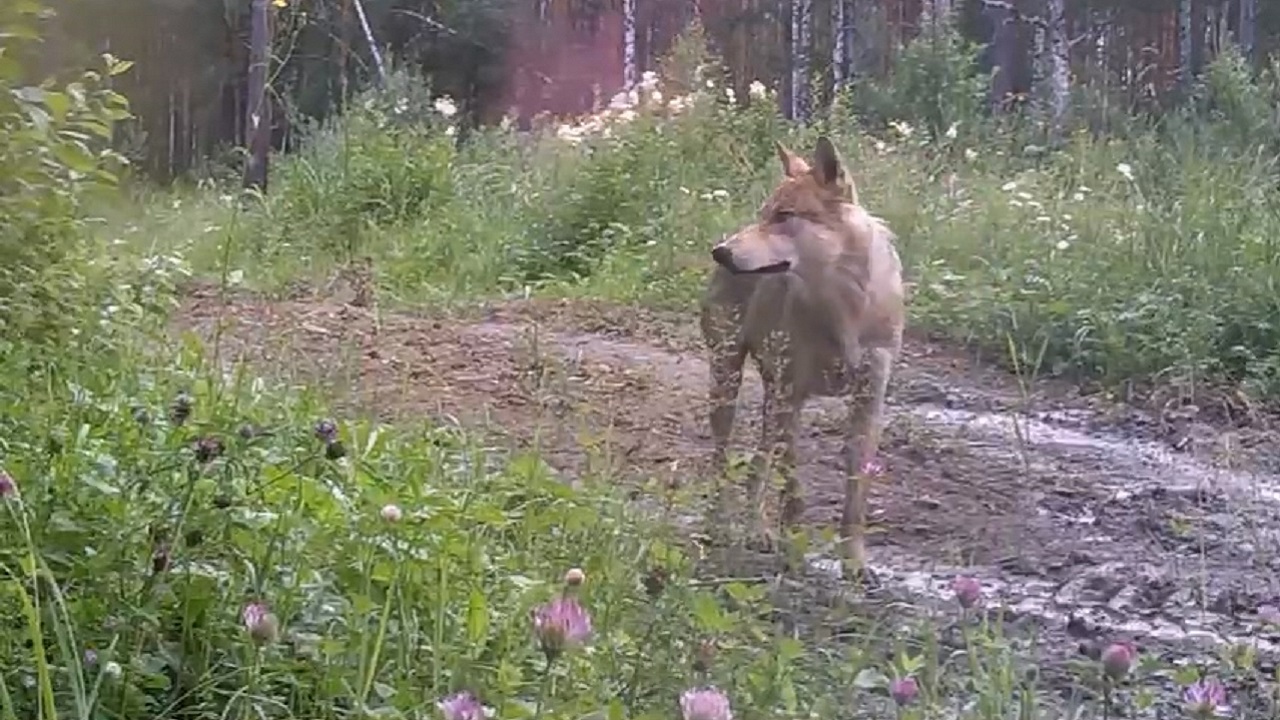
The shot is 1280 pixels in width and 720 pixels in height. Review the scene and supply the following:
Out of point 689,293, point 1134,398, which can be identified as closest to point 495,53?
point 689,293

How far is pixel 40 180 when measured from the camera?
3.54 m

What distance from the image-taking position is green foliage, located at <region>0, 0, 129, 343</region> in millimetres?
3209

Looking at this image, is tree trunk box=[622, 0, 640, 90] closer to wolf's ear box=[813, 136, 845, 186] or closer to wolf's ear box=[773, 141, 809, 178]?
wolf's ear box=[773, 141, 809, 178]

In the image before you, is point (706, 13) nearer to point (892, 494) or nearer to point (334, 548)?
point (892, 494)

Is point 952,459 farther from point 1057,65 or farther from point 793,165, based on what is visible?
point 1057,65

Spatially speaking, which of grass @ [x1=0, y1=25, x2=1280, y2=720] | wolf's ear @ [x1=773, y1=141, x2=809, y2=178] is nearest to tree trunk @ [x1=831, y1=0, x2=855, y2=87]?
grass @ [x1=0, y1=25, x2=1280, y2=720]

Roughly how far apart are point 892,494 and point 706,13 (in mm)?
17402

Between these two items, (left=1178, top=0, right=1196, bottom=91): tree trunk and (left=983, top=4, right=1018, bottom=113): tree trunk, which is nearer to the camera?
(left=1178, top=0, right=1196, bottom=91): tree trunk

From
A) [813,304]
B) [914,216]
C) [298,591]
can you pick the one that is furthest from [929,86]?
[298,591]

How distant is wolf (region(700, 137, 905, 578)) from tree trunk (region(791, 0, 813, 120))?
16935 mm

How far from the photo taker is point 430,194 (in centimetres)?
1102

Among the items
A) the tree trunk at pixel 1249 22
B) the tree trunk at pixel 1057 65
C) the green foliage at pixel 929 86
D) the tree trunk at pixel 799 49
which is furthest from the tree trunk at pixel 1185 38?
the tree trunk at pixel 799 49

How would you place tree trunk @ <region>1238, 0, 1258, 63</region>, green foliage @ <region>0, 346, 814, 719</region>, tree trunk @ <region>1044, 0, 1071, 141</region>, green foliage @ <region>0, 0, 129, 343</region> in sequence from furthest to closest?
tree trunk @ <region>1238, 0, 1258, 63</region>
tree trunk @ <region>1044, 0, 1071, 141</region>
green foliage @ <region>0, 0, 129, 343</region>
green foliage @ <region>0, 346, 814, 719</region>

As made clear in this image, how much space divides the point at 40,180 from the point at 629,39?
18.5 metres
